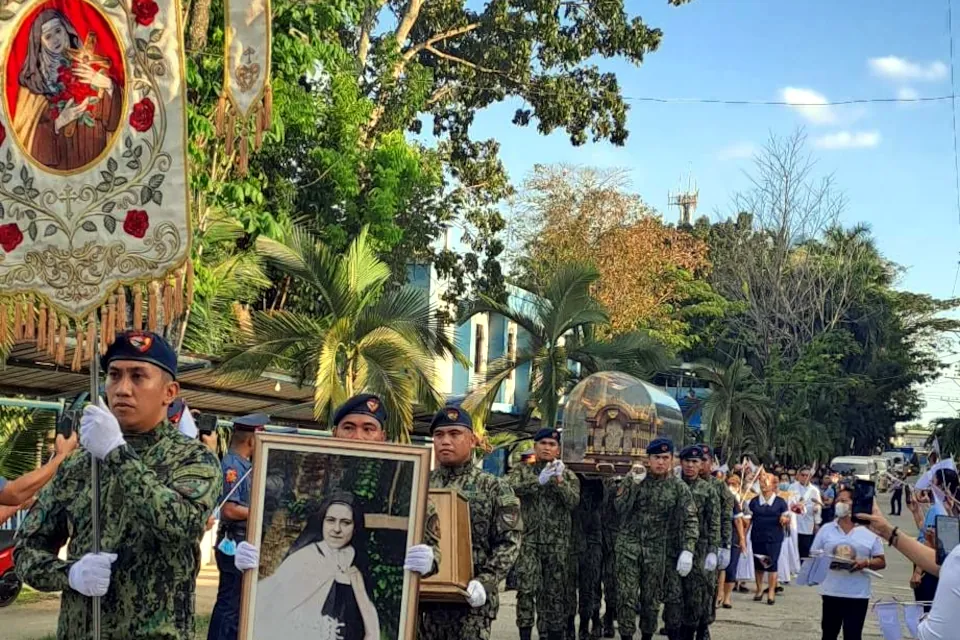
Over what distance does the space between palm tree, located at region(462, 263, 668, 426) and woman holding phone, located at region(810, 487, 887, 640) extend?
11402 millimetres

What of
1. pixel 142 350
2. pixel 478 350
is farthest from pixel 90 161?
pixel 478 350

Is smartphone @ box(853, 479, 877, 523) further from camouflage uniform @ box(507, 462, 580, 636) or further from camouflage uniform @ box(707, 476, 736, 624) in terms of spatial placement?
camouflage uniform @ box(707, 476, 736, 624)

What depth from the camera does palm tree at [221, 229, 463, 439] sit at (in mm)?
15648

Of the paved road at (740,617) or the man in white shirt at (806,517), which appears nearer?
the paved road at (740,617)

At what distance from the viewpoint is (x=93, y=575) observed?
12.4 feet

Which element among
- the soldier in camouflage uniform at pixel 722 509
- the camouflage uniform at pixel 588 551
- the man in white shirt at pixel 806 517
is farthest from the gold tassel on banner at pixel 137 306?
the man in white shirt at pixel 806 517

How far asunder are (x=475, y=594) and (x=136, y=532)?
267 cm

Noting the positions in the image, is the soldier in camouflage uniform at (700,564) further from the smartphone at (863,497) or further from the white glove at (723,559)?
the smartphone at (863,497)

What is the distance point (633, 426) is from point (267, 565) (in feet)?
30.8

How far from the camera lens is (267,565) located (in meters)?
5.09

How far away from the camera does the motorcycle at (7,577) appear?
7.73m

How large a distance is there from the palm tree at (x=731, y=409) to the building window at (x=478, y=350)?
22.6ft

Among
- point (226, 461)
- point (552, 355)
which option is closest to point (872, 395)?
point (552, 355)

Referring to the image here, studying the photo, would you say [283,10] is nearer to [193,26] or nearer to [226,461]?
[193,26]
